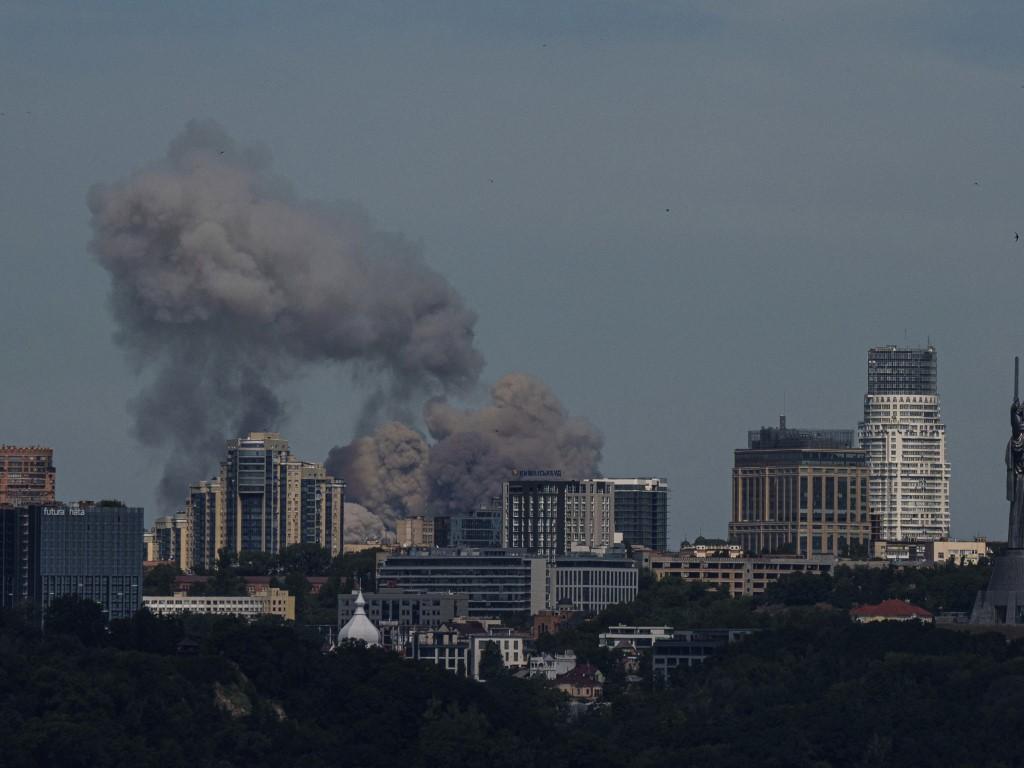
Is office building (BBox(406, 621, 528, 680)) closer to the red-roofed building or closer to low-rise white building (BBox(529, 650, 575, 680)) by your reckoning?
low-rise white building (BBox(529, 650, 575, 680))

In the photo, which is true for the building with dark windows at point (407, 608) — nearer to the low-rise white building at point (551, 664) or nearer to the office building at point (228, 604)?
the office building at point (228, 604)

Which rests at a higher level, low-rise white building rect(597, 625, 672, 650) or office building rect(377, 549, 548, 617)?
office building rect(377, 549, 548, 617)

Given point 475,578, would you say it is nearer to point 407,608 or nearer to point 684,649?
point 407,608

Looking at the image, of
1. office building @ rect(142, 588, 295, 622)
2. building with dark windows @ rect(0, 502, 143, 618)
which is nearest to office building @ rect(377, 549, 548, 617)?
office building @ rect(142, 588, 295, 622)

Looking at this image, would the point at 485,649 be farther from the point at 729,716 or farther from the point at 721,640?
the point at 729,716

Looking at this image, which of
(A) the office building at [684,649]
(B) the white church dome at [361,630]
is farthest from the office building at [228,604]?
(A) the office building at [684,649]
